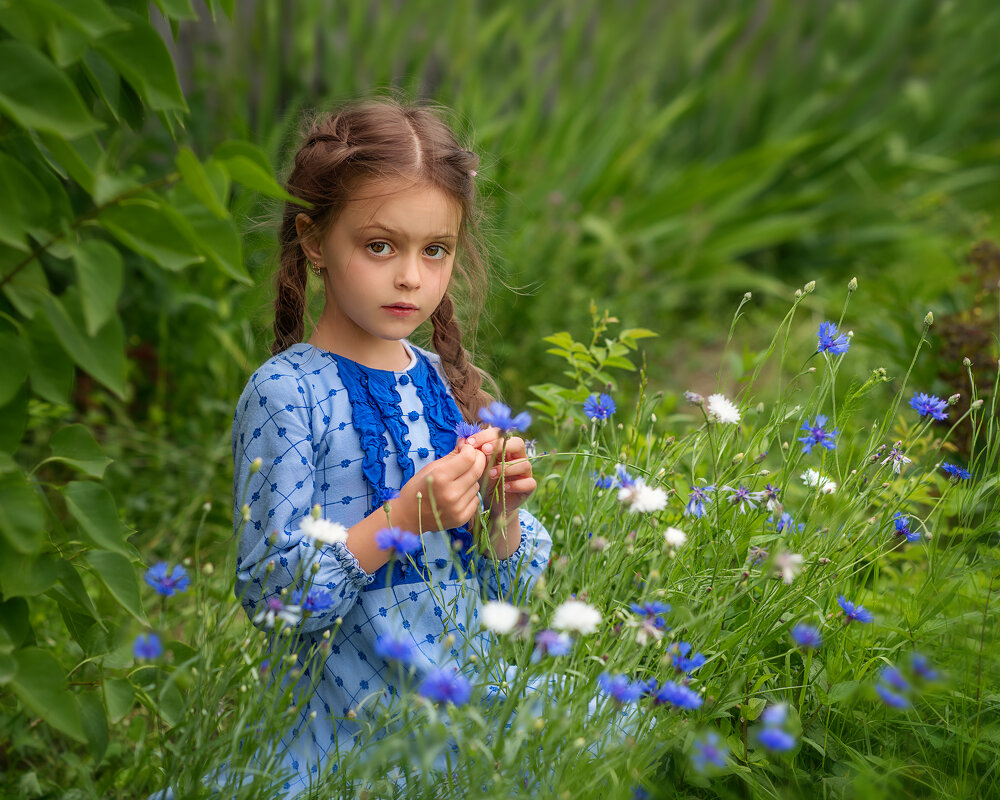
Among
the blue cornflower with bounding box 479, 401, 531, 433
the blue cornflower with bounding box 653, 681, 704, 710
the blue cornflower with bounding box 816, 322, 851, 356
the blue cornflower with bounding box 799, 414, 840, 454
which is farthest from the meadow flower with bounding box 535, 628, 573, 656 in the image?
the blue cornflower with bounding box 816, 322, 851, 356

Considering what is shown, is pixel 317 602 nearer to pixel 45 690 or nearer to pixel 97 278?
pixel 45 690

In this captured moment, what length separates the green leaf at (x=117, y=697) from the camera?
1.17 meters

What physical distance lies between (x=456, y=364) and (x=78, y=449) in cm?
84


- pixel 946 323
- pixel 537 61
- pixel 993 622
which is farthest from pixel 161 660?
pixel 537 61

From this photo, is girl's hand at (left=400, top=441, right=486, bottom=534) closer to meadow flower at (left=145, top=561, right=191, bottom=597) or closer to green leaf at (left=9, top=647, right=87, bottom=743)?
meadow flower at (left=145, top=561, right=191, bottom=597)

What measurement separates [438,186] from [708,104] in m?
4.04

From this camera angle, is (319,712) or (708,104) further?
(708,104)

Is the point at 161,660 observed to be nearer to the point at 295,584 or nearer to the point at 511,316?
the point at 295,584

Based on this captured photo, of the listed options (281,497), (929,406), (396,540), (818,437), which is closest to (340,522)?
(281,497)

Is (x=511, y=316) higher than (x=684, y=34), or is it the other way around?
(x=684, y=34)

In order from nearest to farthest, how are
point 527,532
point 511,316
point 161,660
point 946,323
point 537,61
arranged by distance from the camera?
1. point 161,660
2. point 527,532
3. point 946,323
4. point 511,316
5. point 537,61

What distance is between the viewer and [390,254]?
1.52 m

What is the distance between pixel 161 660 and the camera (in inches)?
42.6

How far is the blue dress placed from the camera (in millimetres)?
1383
